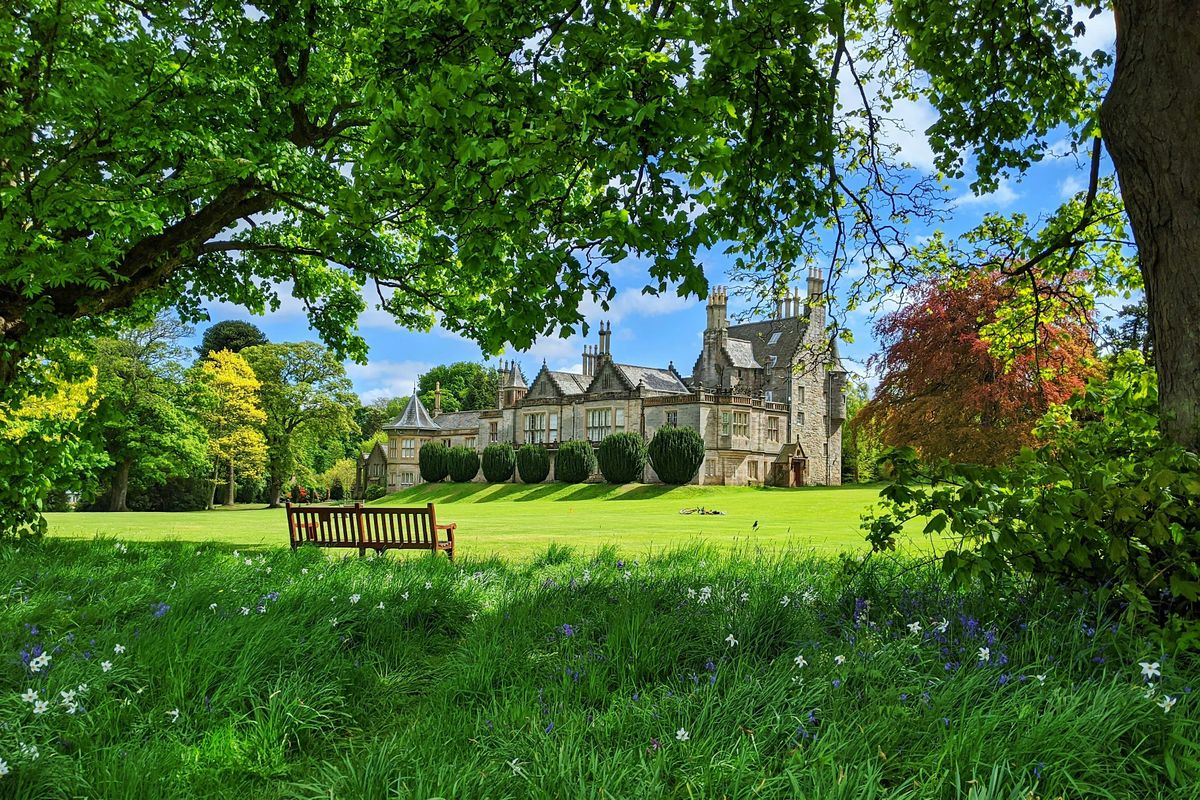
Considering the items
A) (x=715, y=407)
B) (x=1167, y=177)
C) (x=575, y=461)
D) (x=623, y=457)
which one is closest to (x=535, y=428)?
(x=575, y=461)

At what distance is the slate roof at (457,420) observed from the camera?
204 feet

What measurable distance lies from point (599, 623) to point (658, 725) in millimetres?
1591

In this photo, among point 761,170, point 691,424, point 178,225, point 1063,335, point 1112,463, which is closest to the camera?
point 1112,463

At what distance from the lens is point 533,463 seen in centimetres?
5184

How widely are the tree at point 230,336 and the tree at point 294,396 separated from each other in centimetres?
1630

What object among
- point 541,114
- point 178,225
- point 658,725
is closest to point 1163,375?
point 658,725

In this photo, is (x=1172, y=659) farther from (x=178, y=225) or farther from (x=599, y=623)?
(x=178, y=225)

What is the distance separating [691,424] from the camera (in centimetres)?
4816

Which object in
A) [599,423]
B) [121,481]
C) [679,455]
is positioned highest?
[599,423]

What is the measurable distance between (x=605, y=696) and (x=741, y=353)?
171ft

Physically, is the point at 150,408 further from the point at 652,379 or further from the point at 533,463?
the point at 652,379

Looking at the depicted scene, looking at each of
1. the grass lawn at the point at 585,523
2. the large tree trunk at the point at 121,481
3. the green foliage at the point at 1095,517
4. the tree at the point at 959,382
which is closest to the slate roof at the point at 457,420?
the grass lawn at the point at 585,523

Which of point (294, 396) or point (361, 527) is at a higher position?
point (294, 396)

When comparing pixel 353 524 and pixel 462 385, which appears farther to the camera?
pixel 462 385
